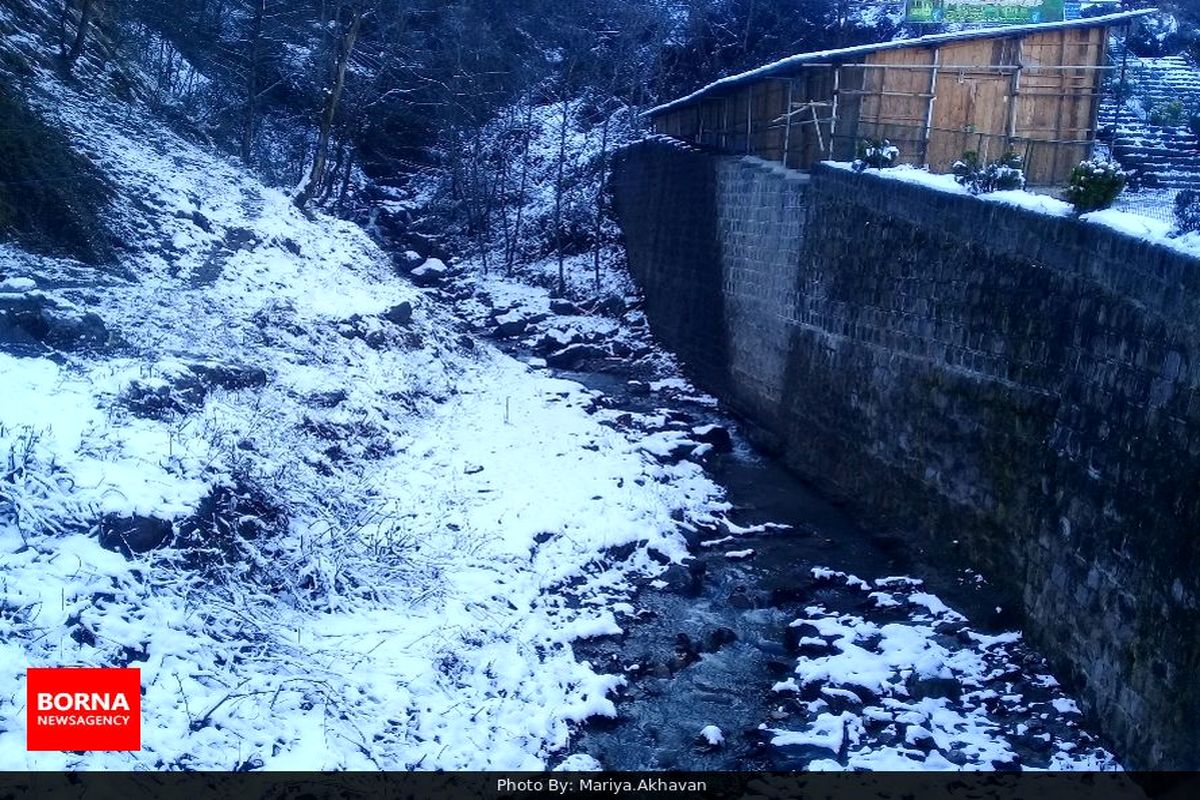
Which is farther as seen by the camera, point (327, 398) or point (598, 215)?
point (598, 215)

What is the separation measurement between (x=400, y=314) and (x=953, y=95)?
34.5 ft

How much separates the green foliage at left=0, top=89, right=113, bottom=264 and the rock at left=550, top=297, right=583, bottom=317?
12908mm

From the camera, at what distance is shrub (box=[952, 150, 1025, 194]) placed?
10.5 metres

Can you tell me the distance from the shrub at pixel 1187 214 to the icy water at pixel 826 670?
3.94m

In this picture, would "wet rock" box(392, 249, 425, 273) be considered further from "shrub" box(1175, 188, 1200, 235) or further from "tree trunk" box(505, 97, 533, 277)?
"shrub" box(1175, 188, 1200, 235)

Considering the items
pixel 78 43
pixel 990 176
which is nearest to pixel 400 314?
pixel 78 43

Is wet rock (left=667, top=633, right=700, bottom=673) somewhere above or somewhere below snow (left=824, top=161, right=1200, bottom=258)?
below

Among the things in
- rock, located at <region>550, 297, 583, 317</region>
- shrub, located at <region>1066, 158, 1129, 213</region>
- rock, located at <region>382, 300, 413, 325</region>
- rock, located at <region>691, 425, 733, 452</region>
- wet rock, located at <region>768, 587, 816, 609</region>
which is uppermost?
shrub, located at <region>1066, 158, 1129, 213</region>

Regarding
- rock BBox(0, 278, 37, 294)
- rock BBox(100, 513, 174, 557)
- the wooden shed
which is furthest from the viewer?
the wooden shed

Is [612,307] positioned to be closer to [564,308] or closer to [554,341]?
[564,308]

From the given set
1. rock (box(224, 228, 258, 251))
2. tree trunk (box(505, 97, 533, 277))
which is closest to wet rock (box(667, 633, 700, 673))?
rock (box(224, 228, 258, 251))

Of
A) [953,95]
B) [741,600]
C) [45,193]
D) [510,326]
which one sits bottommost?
[741,600]

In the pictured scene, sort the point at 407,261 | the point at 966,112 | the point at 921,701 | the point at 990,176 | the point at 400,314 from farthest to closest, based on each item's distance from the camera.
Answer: the point at 407,261 → the point at 400,314 → the point at 966,112 → the point at 990,176 → the point at 921,701

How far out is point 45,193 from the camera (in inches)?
455
